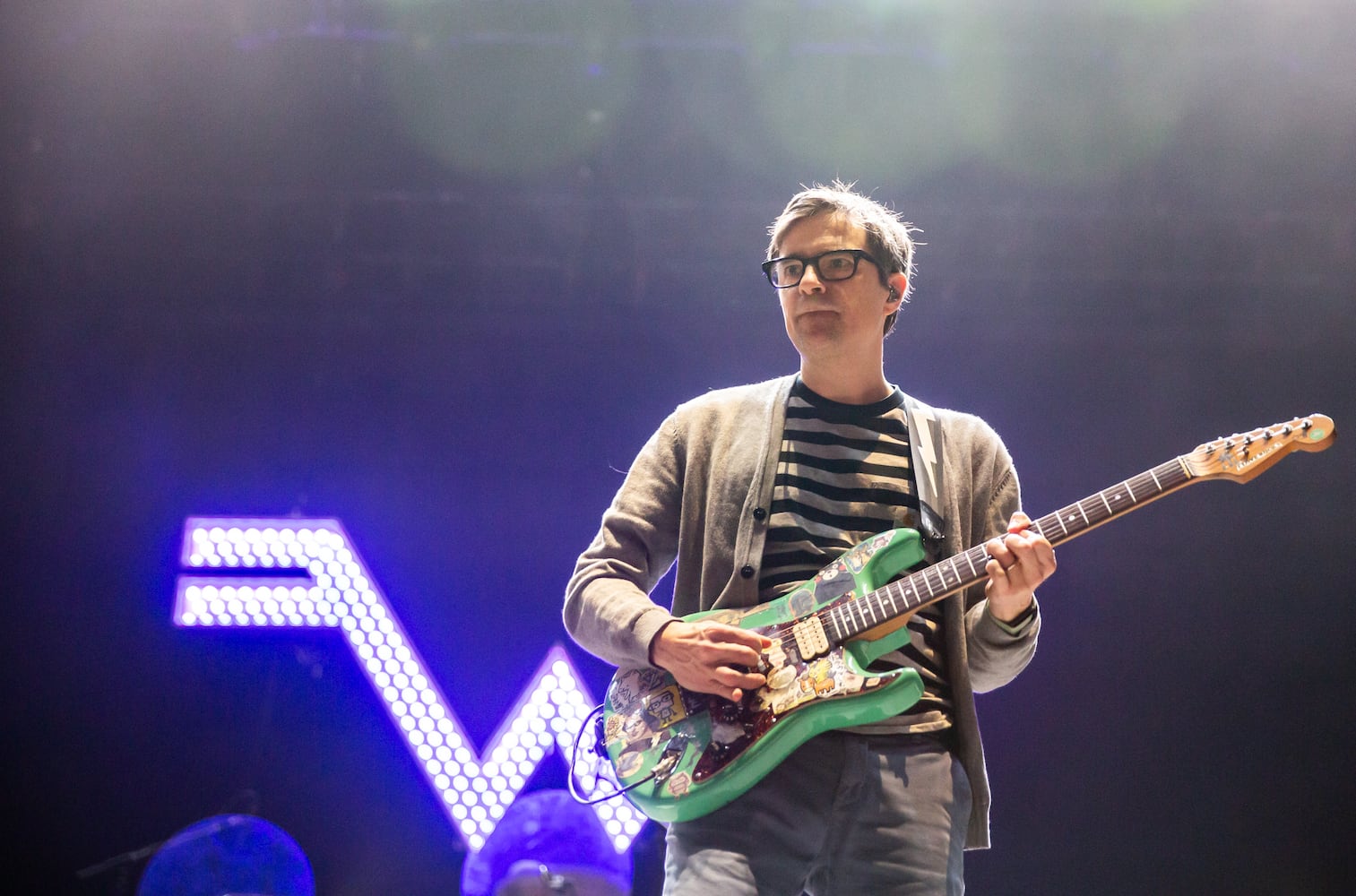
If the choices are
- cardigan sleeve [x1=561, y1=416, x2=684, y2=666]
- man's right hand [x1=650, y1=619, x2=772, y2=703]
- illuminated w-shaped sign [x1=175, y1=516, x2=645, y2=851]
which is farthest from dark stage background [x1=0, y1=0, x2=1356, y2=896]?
man's right hand [x1=650, y1=619, x2=772, y2=703]

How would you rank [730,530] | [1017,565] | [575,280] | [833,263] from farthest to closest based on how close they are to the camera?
[575,280]
[833,263]
[730,530]
[1017,565]

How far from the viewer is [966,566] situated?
191 centimetres

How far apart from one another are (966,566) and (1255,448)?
632mm

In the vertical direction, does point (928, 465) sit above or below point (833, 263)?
below

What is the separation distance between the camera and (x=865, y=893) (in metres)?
1.71

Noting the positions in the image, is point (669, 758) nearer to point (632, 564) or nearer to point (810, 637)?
point (810, 637)

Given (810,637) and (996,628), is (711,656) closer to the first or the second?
(810,637)

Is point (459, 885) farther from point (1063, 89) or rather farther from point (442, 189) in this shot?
point (1063, 89)

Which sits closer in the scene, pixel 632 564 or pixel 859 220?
pixel 632 564

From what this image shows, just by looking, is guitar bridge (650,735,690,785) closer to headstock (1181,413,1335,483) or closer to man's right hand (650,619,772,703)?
man's right hand (650,619,772,703)

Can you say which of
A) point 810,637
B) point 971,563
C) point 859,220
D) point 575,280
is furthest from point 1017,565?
point 575,280

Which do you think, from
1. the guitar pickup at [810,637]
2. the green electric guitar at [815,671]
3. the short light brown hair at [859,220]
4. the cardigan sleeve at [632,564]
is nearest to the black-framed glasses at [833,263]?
the short light brown hair at [859,220]

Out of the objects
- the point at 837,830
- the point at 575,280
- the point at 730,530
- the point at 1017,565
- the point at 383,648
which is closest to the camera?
the point at 837,830

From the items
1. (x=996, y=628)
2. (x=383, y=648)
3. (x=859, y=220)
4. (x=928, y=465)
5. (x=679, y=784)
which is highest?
(x=859, y=220)
